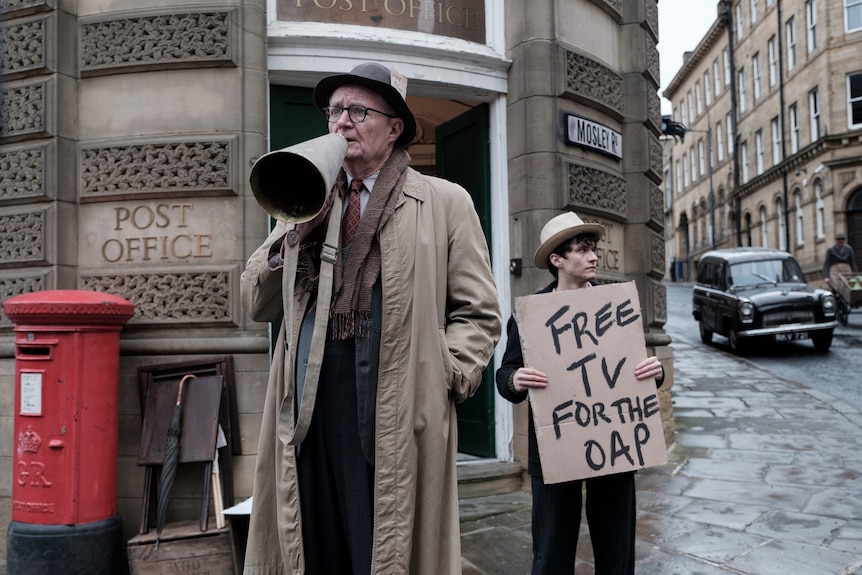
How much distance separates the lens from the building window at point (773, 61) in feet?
127

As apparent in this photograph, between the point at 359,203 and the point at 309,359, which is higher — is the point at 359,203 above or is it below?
above

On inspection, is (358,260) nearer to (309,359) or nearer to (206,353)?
(309,359)

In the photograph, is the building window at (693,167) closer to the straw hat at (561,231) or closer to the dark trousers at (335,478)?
the straw hat at (561,231)

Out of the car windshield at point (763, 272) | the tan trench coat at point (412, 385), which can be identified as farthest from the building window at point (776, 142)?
the tan trench coat at point (412, 385)

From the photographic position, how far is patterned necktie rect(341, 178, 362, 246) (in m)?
2.56

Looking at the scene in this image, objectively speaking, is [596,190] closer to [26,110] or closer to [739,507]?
[739,507]

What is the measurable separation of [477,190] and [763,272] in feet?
36.4

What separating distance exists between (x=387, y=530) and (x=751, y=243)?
44.2 meters

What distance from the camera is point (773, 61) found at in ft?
128

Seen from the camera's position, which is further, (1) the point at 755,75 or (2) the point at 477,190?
(1) the point at 755,75

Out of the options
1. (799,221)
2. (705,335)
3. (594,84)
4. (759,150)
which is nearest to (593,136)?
(594,84)

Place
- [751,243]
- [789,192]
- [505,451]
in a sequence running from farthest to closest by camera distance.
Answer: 1. [751,243]
2. [789,192]
3. [505,451]

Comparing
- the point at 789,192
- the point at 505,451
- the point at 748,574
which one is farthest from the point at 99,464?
the point at 789,192

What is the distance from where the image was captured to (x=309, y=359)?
7.88 feet
